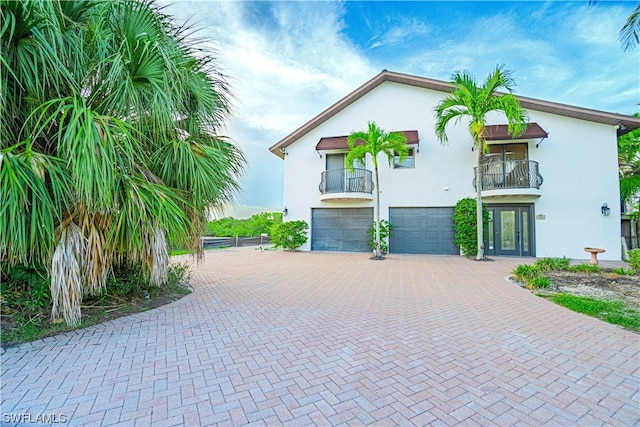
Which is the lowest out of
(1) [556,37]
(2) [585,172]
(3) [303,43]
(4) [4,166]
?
(4) [4,166]

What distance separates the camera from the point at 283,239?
14.8 meters

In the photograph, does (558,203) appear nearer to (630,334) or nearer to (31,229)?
(630,334)

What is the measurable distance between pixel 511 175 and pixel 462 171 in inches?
78.5

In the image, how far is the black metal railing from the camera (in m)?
14.1

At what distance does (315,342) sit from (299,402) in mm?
1221

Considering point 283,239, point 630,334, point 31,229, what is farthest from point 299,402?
point 283,239

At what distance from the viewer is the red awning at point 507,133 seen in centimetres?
1184

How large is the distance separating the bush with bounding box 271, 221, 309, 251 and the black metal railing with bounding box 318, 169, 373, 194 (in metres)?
2.35

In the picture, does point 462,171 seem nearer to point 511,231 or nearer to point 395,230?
point 511,231

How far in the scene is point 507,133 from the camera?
12234mm

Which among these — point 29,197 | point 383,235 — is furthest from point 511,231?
point 29,197

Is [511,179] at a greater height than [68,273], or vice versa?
[511,179]

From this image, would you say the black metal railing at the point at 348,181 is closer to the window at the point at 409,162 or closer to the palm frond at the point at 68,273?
the window at the point at 409,162

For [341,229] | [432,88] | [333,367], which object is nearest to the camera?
[333,367]
